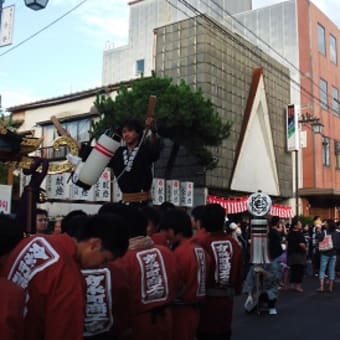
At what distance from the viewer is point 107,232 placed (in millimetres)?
2232

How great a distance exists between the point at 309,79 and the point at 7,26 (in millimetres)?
20713

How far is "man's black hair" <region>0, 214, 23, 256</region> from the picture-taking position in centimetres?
190

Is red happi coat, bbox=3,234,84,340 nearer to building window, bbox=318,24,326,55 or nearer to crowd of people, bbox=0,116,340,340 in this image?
crowd of people, bbox=0,116,340,340

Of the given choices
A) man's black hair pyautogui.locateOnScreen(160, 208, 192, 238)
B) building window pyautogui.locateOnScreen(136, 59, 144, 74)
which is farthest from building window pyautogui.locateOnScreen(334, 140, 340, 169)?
man's black hair pyautogui.locateOnScreen(160, 208, 192, 238)

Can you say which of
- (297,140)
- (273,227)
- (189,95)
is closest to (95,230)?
(273,227)

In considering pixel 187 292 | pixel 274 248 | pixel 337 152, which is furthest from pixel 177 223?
pixel 337 152

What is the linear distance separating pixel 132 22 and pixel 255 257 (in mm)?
22968

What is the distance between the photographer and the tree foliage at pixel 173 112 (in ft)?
55.3

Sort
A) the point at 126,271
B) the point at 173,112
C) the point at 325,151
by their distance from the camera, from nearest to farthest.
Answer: the point at 126,271 < the point at 173,112 < the point at 325,151

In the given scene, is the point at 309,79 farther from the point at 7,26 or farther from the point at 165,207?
the point at 165,207

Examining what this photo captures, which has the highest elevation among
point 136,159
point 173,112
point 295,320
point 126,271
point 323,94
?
point 323,94

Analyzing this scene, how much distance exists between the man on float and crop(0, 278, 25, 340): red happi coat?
2.72 m

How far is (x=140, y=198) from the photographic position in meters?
4.49

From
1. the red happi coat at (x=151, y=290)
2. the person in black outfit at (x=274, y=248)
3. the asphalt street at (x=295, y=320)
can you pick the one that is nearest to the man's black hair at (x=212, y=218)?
the red happi coat at (x=151, y=290)
